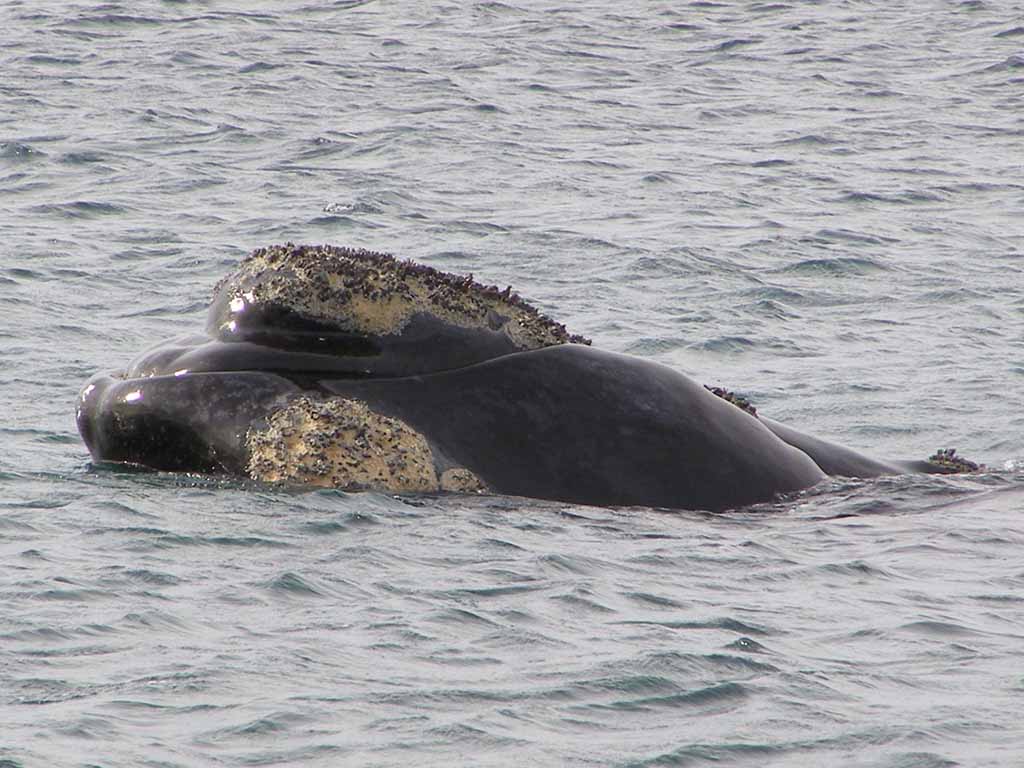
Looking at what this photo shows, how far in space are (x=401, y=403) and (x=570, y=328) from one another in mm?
6869

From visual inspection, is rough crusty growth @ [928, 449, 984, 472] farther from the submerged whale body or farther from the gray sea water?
the submerged whale body

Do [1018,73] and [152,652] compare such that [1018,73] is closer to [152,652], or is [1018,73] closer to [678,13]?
[678,13]

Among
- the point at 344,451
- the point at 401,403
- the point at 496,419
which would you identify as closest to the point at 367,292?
the point at 401,403

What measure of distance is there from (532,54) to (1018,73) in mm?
8229

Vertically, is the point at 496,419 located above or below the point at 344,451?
above

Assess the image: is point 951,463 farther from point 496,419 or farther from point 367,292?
point 367,292

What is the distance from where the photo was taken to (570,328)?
1712 centimetres

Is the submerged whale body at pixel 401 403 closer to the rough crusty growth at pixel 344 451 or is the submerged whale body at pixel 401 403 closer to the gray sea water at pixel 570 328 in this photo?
the rough crusty growth at pixel 344 451

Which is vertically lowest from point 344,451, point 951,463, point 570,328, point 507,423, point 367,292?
point 570,328

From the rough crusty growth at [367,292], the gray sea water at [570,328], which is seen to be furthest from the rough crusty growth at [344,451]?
the rough crusty growth at [367,292]

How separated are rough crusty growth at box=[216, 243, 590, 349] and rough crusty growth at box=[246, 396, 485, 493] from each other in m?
0.50

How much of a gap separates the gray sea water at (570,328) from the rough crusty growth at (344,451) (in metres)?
0.15

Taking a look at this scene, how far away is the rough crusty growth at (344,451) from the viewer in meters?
10.2

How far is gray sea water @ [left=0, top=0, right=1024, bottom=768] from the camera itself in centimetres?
772
